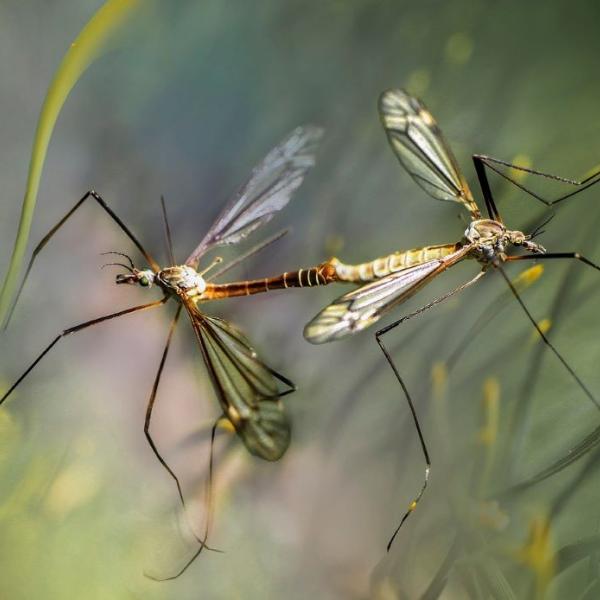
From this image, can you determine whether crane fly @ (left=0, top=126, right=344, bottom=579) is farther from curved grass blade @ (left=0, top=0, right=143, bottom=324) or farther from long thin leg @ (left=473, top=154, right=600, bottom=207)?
long thin leg @ (left=473, top=154, right=600, bottom=207)

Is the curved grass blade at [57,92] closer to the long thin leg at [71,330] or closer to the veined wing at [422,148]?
the long thin leg at [71,330]

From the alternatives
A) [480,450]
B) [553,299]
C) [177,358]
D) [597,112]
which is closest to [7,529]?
[177,358]

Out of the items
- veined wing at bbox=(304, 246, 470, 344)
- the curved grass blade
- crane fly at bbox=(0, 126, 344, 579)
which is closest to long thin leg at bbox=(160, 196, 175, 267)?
crane fly at bbox=(0, 126, 344, 579)

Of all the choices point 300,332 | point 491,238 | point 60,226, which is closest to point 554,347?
point 491,238

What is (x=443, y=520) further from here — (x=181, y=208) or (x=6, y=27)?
(x=6, y=27)

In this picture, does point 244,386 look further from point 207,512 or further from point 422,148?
point 422,148

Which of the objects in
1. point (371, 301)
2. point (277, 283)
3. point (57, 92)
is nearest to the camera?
point (371, 301)
